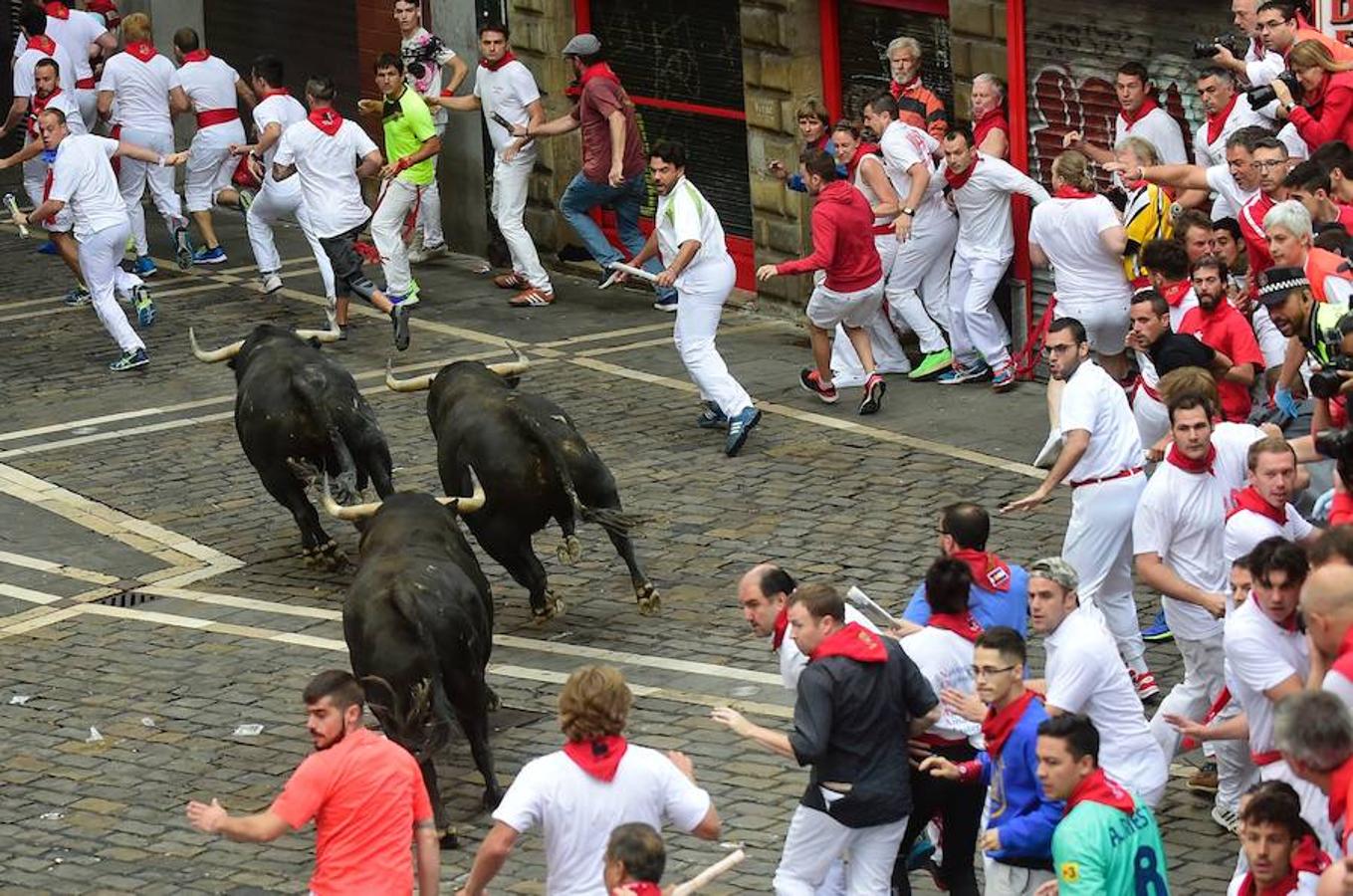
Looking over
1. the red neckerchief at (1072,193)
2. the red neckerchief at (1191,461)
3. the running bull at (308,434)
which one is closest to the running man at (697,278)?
the red neckerchief at (1072,193)

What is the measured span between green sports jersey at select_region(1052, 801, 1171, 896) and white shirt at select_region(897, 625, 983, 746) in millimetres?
1297

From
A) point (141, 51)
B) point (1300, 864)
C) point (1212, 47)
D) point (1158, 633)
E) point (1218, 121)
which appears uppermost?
point (1212, 47)

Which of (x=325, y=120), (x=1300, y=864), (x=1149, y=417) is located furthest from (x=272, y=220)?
(x=1300, y=864)

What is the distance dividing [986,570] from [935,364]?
807 cm

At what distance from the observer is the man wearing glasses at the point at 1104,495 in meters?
12.3

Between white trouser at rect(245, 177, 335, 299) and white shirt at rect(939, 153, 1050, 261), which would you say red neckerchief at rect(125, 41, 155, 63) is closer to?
white trouser at rect(245, 177, 335, 299)

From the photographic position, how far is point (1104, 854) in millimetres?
8297

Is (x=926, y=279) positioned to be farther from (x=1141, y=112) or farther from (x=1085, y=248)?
(x=1085, y=248)

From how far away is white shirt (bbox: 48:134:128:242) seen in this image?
1984cm

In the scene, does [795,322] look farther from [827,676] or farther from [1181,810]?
[827,676]

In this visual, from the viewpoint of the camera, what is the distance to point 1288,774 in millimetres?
8914

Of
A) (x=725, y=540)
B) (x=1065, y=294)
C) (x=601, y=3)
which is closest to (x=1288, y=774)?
(x=725, y=540)

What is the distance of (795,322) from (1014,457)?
14.6 feet

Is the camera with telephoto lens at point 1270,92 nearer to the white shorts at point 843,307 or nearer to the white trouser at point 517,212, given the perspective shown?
the white shorts at point 843,307
